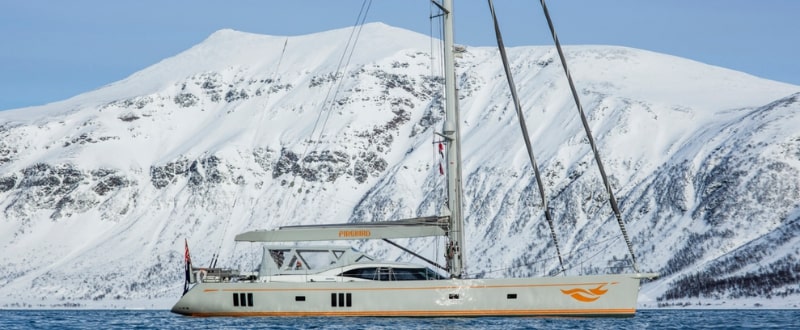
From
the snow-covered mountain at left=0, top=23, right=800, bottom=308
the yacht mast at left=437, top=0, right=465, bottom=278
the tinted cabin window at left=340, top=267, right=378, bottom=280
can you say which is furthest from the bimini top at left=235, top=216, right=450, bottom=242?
the snow-covered mountain at left=0, top=23, right=800, bottom=308

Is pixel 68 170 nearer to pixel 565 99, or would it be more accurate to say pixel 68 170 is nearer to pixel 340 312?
pixel 565 99

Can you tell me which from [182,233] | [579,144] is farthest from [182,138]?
[579,144]

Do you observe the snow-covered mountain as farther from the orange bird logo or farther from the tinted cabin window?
the tinted cabin window

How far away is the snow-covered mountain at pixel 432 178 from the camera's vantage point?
11138 cm

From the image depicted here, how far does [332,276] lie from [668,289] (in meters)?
55.6

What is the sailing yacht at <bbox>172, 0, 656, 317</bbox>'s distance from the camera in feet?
155

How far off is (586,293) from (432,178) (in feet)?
349

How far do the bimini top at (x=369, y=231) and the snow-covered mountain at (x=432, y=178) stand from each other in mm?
46113

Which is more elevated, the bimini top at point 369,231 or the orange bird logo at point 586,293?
the bimini top at point 369,231

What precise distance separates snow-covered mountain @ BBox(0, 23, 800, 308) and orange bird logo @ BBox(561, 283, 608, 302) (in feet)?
147

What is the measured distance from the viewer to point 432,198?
147500 mm

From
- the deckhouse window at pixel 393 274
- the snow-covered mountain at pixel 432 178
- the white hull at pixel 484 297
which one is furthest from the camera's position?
the snow-covered mountain at pixel 432 178

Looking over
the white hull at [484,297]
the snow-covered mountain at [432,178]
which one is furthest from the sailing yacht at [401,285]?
the snow-covered mountain at [432,178]

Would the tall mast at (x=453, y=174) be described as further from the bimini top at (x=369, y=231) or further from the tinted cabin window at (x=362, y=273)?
the tinted cabin window at (x=362, y=273)
